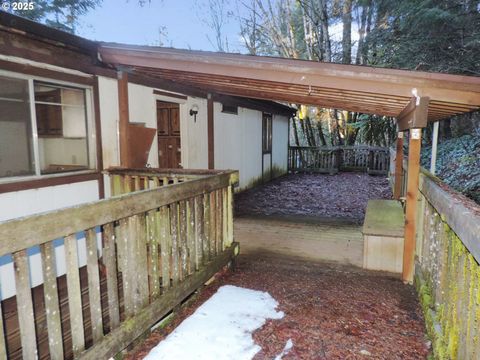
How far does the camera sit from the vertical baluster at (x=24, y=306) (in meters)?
1.52

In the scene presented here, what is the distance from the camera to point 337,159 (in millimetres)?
13734

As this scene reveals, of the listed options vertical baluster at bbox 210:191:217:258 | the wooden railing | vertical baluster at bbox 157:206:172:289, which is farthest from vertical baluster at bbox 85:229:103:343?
the wooden railing

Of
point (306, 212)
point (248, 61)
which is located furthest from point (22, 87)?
point (306, 212)

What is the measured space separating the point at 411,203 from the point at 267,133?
26.5 ft

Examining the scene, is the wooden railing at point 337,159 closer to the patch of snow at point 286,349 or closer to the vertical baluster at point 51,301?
the patch of snow at point 286,349

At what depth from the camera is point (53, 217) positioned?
1643 millimetres

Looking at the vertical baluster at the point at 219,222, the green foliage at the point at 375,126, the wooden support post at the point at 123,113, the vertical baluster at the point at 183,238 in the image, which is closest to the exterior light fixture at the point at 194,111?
the wooden support post at the point at 123,113

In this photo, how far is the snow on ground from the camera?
7.61ft

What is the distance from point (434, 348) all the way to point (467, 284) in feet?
3.11

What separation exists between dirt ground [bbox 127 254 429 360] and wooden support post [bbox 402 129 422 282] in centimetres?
22

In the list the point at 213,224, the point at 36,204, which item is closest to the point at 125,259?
the point at 213,224

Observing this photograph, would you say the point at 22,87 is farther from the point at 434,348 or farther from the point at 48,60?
the point at 434,348

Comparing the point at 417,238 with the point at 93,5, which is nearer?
the point at 417,238

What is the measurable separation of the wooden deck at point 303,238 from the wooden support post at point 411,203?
1.83ft
